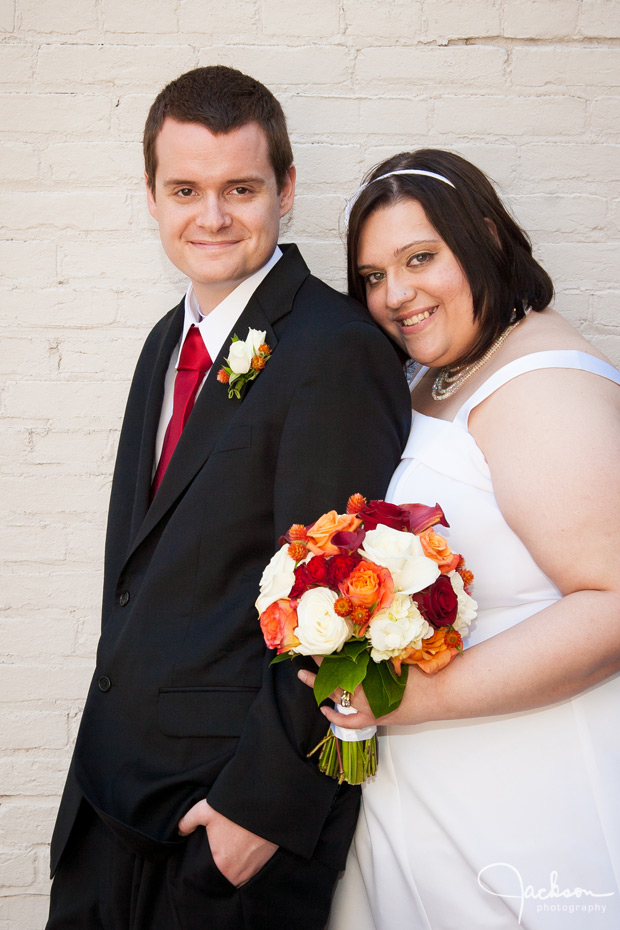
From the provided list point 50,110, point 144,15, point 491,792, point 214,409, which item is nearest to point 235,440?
point 214,409

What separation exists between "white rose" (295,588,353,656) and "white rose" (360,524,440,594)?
11cm

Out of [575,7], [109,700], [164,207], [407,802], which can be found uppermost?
[575,7]

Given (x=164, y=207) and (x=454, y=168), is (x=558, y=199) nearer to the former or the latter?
(x=454, y=168)

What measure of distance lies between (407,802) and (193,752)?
0.50 meters

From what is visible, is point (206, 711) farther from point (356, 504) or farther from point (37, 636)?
point (37, 636)

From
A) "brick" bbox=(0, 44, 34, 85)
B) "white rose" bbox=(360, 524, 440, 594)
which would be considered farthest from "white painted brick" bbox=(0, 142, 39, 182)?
"white rose" bbox=(360, 524, 440, 594)

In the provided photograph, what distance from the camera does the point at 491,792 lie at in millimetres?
1875

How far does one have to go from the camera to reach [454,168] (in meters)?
2.25

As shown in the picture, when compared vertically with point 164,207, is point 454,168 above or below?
above

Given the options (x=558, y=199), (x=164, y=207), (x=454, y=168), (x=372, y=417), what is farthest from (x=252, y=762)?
(x=558, y=199)

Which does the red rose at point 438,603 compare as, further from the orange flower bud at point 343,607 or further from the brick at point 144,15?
the brick at point 144,15

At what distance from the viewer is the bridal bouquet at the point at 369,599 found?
1.56 meters

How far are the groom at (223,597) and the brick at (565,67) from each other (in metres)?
1.15

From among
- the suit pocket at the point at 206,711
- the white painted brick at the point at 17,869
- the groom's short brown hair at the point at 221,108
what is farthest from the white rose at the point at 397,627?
the white painted brick at the point at 17,869
